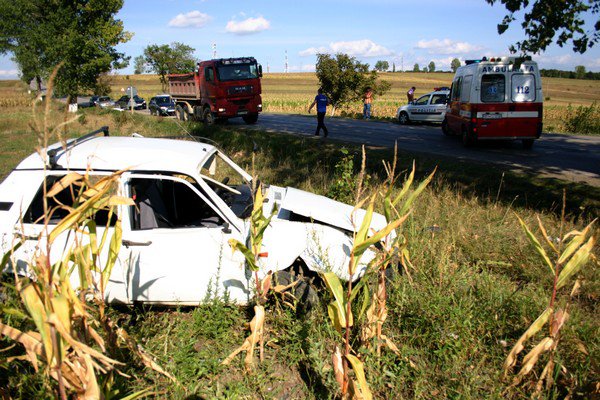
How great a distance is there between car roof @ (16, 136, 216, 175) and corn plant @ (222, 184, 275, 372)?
1004mm

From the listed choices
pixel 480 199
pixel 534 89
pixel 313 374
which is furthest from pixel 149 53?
pixel 313 374

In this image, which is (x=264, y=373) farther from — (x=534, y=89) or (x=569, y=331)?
(x=534, y=89)

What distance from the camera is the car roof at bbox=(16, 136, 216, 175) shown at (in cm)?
449

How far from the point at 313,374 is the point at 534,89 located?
13.4 metres

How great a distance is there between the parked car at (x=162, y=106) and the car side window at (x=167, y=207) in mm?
31061

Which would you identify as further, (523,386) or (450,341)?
(450,341)

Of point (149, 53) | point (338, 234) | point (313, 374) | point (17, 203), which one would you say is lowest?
point (313, 374)

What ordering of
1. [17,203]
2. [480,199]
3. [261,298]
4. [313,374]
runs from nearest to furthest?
[313,374] < [261,298] < [17,203] < [480,199]

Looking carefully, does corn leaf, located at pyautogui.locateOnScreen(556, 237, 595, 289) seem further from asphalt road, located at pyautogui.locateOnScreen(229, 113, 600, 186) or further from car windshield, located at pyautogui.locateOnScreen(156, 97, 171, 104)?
car windshield, located at pyautogui.locateOnScreen(156, 97, 171, 104)

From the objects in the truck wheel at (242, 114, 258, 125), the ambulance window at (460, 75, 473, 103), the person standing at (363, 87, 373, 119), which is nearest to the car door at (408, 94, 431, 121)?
the person standing at (363, 87, 373, 119)

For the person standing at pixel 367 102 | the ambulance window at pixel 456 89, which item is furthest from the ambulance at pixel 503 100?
the person standing at pixel 367 102

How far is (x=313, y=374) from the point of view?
3.81 m

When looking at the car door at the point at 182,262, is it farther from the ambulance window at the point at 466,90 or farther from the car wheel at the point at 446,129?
the car wheel at the point at 446,129

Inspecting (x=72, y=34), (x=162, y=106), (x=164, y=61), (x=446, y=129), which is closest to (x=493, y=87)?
(x=446, y=129)
